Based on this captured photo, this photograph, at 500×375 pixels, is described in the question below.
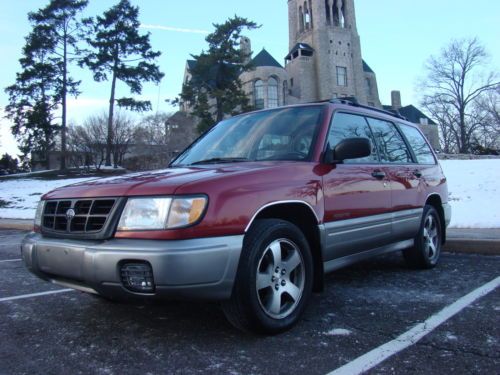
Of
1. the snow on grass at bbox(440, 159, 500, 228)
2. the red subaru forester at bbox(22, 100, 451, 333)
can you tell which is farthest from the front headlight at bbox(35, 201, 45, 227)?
the snow on grass at bbox(440, 159, 500, 228)

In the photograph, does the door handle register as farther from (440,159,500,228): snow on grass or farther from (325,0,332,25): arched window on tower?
(325,0,332,25): arched window on tower

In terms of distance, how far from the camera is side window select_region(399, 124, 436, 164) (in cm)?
534

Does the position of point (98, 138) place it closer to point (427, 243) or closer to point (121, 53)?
point (121, 53)

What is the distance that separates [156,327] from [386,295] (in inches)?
83.8

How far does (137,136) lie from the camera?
39.8 meters

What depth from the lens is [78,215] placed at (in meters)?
2.97

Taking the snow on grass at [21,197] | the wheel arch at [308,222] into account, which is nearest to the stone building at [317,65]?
the snow on grass at [21,197]

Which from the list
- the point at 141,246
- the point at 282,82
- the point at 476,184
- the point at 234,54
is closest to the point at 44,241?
the point at 141,246

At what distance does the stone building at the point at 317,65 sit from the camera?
58031 millimetres

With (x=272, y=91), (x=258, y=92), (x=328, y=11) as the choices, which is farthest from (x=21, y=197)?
(x=328, y=11)

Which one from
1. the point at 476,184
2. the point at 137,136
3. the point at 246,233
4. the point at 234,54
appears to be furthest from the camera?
the point at 137,136

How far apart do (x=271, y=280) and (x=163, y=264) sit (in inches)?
33.2

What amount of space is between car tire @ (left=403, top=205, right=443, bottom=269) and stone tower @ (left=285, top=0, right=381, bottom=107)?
5494 centimetres

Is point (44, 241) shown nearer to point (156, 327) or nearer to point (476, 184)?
point (156, 327)
